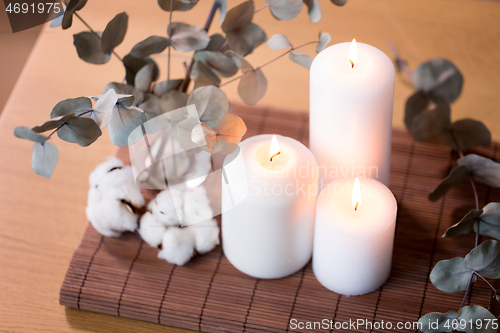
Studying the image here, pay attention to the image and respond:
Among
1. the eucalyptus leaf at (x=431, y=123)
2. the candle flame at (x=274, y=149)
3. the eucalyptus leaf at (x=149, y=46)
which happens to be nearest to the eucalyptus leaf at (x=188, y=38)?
the eucalyptus leaf at (x=149, y=46)

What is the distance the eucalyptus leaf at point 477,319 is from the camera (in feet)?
1.46

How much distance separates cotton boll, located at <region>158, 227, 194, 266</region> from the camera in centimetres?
54

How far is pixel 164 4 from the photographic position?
0.49m

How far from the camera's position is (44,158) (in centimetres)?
44

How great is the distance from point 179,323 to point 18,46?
0.45 metres

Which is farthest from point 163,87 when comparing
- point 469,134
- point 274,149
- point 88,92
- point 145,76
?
point 469,134

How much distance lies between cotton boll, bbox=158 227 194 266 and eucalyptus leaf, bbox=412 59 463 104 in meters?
0.35

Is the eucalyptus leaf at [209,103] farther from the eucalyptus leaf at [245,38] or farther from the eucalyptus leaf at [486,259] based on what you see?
the eucalyptus leaf at [486,259]

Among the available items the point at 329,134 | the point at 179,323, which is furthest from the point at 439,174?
the point at 179,323

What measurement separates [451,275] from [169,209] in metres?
0.26

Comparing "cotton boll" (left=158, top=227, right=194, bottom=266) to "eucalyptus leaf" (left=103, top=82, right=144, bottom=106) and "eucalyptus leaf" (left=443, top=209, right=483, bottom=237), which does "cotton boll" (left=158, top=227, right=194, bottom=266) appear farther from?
"eucalyptus leaf" (left=443, top=209, right=483, bottom=237)

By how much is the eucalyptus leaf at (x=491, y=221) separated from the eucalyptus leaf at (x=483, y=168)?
2.0 inches

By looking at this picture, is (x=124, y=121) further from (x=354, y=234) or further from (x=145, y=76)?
(x=354, y=234)

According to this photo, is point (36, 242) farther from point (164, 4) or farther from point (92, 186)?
point (164, 4)
